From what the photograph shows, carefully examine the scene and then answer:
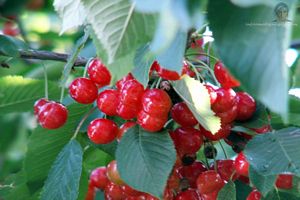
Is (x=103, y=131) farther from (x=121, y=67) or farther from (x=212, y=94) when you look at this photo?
(x=121, y=67)

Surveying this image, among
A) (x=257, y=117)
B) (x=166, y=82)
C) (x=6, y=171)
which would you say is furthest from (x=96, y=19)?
(x=6, y=171)

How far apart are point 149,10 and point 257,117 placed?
83cm

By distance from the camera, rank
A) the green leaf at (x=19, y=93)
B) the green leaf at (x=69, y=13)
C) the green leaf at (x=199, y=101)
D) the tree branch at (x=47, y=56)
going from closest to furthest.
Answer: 1. the green leaf at (x=69, y=13)
2. the green leaf at (x=199, y=101)
3. the tree branch at (x=47, y=56)
4. the green leaf at (x=19, y=93)

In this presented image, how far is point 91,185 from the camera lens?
70.6 inches

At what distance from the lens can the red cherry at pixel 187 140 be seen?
1356 mm

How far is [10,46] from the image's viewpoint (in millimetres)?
1700

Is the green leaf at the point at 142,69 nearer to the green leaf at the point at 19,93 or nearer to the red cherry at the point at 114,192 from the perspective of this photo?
the red cherry at the point at 114,192

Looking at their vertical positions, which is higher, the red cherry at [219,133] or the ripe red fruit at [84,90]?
the ripe red fruit at [84,90]

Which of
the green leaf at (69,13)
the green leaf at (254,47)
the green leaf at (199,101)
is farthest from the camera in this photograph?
the green leaf at (199,101)

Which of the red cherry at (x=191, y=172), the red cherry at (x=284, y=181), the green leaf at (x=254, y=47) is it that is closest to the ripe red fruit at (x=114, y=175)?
the red cherry at (x=191, y=172)

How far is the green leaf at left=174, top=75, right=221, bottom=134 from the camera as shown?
48.7 inches

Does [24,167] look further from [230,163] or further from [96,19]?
[96,19]

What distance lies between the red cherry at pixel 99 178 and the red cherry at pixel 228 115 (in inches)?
19.6

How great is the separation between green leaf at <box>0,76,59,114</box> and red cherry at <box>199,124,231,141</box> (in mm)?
714
